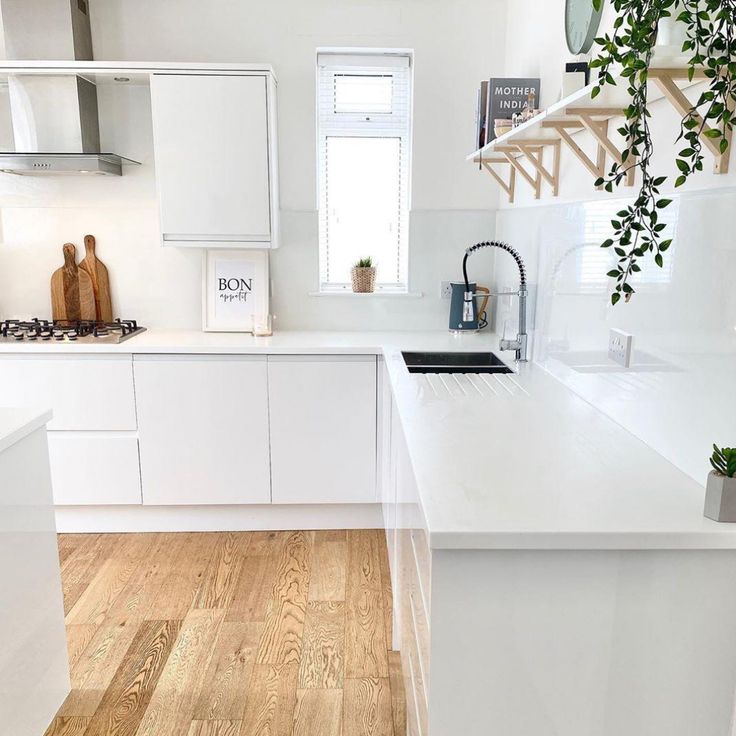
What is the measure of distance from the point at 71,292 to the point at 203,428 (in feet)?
3.69

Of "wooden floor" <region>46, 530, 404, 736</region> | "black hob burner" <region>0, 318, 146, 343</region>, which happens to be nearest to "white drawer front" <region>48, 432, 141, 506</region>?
"wooden floor" <region>46, 530, 404, 736</region>

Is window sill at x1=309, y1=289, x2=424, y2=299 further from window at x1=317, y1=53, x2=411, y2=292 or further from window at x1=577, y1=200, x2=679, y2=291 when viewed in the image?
window at x1=577, y1=200, x2=679, y2=291

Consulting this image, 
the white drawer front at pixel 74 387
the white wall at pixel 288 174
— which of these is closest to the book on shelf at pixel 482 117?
the white wall at pixel 288 174

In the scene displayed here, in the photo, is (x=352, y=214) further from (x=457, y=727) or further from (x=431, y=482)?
(x=457, y=727)

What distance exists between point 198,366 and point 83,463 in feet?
2.42

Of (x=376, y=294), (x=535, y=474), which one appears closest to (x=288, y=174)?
(x=376, y=294)

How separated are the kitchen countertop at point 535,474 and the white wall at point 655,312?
0.08 metres

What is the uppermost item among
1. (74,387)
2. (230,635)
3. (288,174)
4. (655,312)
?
(288,174)

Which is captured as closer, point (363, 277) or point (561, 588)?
point (561, 588)

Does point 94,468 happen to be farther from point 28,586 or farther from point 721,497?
point 721,497

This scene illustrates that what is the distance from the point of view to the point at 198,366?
3.25 meters

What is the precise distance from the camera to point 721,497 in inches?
49.7

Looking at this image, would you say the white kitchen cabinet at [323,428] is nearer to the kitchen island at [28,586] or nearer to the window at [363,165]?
the window at [363,165]

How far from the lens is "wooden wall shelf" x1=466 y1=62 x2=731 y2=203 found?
4.63 ft
